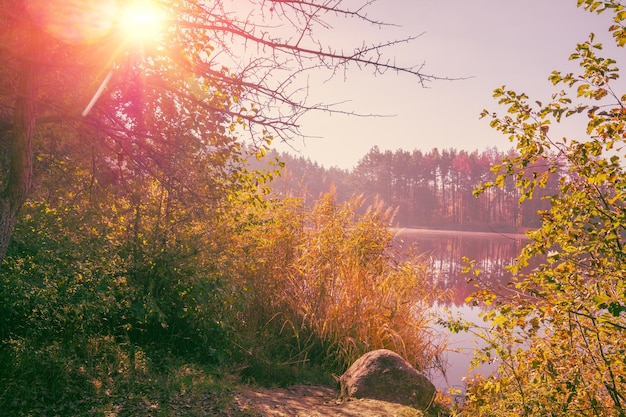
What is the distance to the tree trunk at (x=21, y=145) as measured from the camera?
10.6 feet

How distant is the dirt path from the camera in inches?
170

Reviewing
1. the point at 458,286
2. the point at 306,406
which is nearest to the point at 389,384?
the point at 306,406

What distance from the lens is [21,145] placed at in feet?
10.7

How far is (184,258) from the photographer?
5137 mm

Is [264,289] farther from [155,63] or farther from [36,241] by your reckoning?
[155,63]

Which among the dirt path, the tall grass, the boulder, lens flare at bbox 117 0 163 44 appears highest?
lens flare at bbox 117 0 163 44

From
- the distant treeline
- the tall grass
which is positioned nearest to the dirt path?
the tall grass

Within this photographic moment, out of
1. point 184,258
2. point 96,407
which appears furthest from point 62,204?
point 96,407

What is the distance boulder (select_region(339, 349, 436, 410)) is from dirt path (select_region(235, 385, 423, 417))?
0.14 m

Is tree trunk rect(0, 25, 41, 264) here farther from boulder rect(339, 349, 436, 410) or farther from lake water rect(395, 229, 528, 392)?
boulder rect(339, 349, 436, 410)

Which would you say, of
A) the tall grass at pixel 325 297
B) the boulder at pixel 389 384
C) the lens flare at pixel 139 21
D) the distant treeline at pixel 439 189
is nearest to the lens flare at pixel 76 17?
the lens flare at pixel 139 21

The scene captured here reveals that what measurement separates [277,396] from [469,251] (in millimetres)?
27811

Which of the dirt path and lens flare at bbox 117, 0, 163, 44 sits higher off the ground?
lens flare at bbox 117, 0, 163, 44

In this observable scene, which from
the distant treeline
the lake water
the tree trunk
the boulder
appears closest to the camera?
the tree trunk
